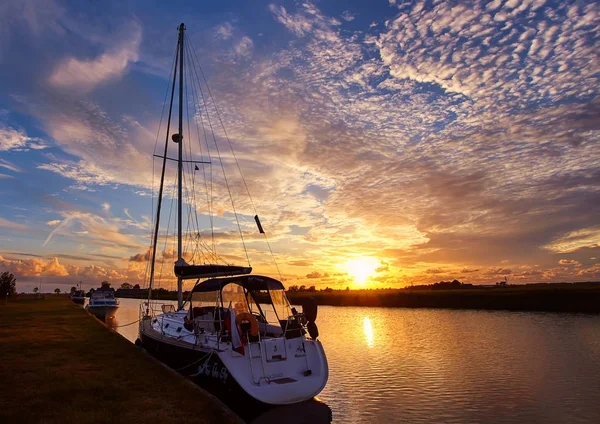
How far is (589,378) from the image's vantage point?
18500 mm

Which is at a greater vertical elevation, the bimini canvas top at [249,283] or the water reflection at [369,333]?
the bimini canvas top at [249,283]

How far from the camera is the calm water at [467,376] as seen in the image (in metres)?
14.2

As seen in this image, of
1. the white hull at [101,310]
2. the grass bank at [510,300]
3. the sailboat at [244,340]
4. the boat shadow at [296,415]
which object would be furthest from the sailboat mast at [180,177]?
the white hull at [101,310]

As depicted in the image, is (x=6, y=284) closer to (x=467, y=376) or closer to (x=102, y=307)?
(x=102, y=307)

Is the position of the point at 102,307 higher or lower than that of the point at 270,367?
higher

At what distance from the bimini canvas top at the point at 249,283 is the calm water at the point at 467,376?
4702 mm

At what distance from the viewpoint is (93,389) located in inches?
481

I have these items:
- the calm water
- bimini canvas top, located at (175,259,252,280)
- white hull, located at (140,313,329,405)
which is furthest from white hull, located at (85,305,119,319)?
white hull, located at (140,313,329,405)

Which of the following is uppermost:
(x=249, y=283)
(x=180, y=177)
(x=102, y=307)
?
(x=180, y=177)

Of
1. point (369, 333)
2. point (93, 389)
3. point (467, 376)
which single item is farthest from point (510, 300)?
point (93, 389)

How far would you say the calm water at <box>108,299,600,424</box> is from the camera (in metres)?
14.2

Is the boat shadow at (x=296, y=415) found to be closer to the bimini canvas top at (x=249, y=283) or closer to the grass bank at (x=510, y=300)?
the bimini canvas top at (x=249, y=283)

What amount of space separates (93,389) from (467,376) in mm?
15554

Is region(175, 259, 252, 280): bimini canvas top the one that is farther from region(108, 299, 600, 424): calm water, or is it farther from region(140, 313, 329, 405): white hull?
region(108, 299, 600, 424): calm water
